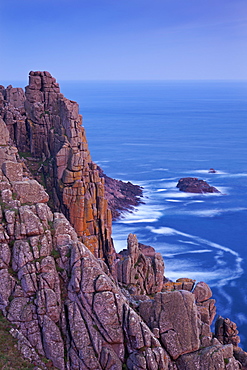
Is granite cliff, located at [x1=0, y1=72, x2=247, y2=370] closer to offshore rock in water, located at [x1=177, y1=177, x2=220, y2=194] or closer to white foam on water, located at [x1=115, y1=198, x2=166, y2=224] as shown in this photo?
white foam on water, located at [x1=115, y1=198, x2=166, y2=224]

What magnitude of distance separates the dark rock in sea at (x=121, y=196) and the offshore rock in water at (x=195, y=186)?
39.7 feet

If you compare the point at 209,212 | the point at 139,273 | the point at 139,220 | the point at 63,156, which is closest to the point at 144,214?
the point at 139,220

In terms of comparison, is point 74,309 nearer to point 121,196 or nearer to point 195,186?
point 121,196

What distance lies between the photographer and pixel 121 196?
12888cm

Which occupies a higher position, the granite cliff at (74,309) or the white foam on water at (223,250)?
the granite cliff at (74,309)

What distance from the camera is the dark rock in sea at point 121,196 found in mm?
118581

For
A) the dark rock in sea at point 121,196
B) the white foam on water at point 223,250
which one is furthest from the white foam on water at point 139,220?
the white foam on water at point 223,250

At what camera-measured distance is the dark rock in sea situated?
119m

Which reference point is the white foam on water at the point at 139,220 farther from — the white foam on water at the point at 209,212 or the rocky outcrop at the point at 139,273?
the rocky outcrop at the point at 139,273

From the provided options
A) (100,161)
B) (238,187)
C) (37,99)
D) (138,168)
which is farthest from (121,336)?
(100,161)

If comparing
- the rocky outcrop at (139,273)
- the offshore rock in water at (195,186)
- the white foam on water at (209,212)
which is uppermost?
the rocky outcrop at (139,273)

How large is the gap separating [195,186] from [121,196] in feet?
89.8

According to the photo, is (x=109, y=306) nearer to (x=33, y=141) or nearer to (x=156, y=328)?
(x=156, y=328)

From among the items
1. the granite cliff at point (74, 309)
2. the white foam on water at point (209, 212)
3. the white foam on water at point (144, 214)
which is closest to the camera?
the granite cliff at point (74, 309)
